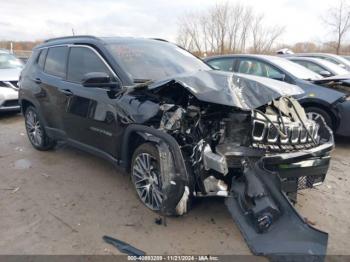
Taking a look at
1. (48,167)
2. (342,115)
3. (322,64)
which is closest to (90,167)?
(48,167)

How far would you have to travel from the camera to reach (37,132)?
5754 millimetres

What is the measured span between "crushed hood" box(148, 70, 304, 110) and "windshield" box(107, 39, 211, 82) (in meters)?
0.61

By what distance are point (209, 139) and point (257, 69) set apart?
3899 millimetres

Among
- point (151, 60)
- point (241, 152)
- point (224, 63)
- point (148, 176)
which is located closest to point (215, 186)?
point (241, 152)

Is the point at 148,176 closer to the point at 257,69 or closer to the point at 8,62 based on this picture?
the point at 257,69

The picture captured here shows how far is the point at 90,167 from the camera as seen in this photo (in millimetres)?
4977

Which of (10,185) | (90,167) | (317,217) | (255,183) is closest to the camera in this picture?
(255,183)

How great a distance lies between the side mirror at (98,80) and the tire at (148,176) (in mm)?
814

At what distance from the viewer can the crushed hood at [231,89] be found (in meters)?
3.03

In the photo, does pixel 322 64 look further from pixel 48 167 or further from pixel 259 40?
pixel 259 40

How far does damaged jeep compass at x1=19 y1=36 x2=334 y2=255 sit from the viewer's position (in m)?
2.81

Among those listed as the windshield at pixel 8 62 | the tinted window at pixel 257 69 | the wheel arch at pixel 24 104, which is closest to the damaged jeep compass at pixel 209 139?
the wheel arch at pixel 24 104

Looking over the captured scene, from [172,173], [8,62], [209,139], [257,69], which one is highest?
[257,69]

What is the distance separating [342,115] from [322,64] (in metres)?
3.50
